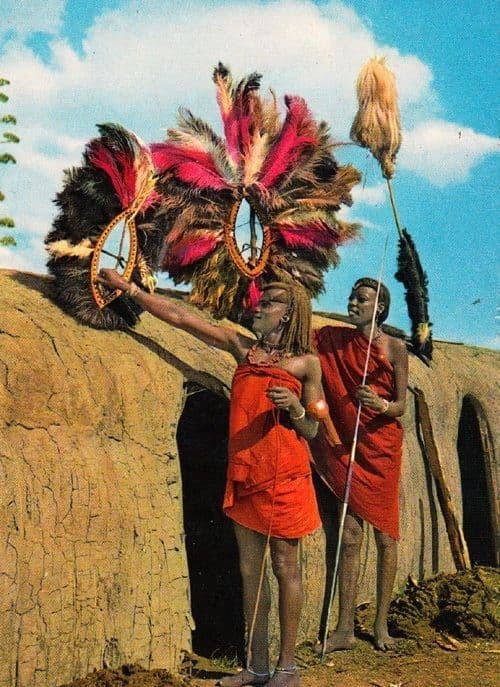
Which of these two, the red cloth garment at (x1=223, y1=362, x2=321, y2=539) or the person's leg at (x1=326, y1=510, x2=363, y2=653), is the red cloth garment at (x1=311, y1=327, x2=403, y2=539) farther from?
the red cloth garment at (x1=223, y1=362, x2=321, y2=539)

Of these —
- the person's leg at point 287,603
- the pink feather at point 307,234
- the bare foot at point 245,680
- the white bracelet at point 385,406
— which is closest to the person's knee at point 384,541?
the white bracelet at point 385,406

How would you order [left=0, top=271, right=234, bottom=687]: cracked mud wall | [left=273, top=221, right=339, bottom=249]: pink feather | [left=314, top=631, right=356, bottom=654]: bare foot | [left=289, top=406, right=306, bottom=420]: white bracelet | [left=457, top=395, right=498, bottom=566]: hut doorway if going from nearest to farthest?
1. [left=0, top=271, right=234, bottom=687]: cracked mud wall
2. [left=289, top=406, right=306, bottom=420]: white bracelet
3. [left=273, top=221, right=339, bottom=249]: pink feather
4. [left=314, top=631, right=356, bottom=654]: bare foot
5. [left=457, top=395, right=498, bottom=566]: hut doorway

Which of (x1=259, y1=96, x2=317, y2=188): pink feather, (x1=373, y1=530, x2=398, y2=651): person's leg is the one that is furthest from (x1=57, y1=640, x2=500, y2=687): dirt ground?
(x1=259, y1=96, x2=317, y2=188): pink feather

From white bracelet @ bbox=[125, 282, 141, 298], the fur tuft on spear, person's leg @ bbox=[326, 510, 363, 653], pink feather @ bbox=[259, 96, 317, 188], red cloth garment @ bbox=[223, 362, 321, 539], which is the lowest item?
person's leg @ bbox=[326, 510, 363, 653]

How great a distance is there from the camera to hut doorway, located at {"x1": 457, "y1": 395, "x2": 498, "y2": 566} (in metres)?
10.3

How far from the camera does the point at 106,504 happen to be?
509cm

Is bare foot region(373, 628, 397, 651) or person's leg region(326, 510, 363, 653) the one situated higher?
person's leg region(326, 510, 363, 653)

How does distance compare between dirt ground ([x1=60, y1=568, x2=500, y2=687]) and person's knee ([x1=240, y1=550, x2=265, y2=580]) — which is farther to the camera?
dirt ground ([x1=60, y1=568, x2=500, y2=687])

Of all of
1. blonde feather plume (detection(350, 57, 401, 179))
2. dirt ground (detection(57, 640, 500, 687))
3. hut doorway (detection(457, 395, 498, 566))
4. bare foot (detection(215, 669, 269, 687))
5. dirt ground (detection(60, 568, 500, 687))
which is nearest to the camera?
bare foot (detection(215, 669, 269, 687))

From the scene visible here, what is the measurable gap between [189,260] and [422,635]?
326 centimetres

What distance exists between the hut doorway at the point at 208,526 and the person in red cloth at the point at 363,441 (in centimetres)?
74

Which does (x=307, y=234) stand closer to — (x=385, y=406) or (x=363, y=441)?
(x=385, y=406)

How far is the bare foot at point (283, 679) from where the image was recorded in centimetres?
546

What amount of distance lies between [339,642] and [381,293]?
238cm
